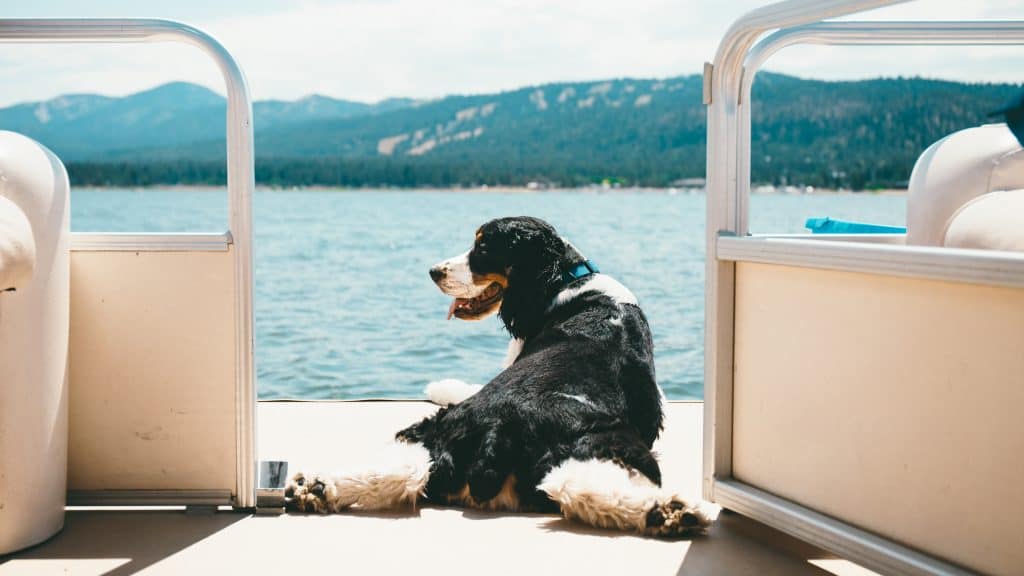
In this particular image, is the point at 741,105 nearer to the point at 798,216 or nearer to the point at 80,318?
the point at 80,318

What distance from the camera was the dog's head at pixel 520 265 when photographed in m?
4.41

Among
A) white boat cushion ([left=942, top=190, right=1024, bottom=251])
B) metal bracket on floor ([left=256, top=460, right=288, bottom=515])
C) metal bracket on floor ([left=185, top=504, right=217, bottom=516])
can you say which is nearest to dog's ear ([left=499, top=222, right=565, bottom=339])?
metal bracket on floor ([left=256, top=460, right=288, bottom=515])

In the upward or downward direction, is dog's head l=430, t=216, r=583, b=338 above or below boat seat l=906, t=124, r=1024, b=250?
below

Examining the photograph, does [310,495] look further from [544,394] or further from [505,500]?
[544,394]

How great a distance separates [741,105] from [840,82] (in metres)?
84.4

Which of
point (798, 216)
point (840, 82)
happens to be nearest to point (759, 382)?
point (798, 216)

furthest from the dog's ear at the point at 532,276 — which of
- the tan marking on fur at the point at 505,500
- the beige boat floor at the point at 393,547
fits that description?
the beige boat floor at the point at 393,547

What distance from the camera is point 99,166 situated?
94750 mm

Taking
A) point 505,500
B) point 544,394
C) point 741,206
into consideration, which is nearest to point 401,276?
point 544,394

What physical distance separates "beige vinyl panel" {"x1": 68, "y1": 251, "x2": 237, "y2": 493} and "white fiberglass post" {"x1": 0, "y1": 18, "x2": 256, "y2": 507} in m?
0.04

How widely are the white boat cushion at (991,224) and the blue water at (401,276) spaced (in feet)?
21.9

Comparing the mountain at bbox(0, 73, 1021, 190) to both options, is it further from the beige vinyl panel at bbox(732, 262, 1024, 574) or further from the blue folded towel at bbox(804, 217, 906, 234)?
the beige vinyl panel at bbox(732, 262, 1024, 574)

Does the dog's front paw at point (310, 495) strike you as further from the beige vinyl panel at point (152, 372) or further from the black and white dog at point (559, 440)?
the beige vinyl panel at point (152, 372)

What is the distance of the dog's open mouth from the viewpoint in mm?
4801
